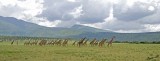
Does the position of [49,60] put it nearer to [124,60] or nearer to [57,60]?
[57,60]

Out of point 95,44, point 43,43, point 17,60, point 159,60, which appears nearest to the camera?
point 159,60

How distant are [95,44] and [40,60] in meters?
37.5

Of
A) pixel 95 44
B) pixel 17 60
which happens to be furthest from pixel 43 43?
pixel 17 60

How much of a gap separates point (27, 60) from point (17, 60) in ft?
3.77

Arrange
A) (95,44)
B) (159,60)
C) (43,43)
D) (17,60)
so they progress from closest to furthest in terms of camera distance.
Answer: (159,60) < (17,60) < (95,44) < (43,43)

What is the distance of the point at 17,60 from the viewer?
1300 inches

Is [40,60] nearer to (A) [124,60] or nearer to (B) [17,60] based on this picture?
(B) [17,60]

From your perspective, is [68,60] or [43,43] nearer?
[68,60]

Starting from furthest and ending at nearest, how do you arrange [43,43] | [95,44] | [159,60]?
1. [43,43]
2. [95,44]
3. [159,60]

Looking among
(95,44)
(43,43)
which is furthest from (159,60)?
(43,43)

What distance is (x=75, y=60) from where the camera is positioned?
31.5 m

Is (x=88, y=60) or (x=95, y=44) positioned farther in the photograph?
(x=95, y=44)

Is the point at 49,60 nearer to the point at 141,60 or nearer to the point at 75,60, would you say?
the point at 75,60

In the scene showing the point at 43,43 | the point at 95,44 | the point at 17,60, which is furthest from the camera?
the point at 43,43
